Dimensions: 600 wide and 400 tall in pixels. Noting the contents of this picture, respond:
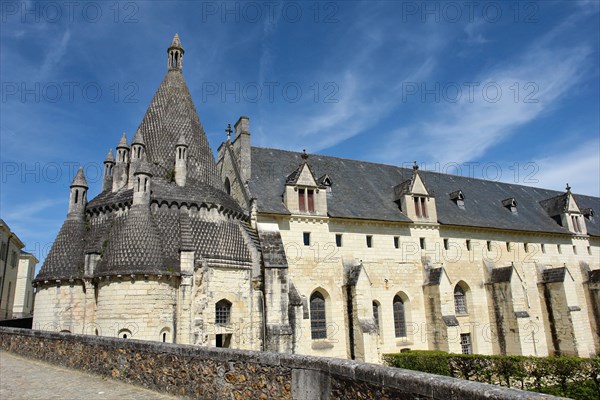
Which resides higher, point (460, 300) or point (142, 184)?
point (142, 184)

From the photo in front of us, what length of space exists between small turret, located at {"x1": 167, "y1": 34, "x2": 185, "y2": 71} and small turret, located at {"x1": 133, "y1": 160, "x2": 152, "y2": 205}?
8.90 metres

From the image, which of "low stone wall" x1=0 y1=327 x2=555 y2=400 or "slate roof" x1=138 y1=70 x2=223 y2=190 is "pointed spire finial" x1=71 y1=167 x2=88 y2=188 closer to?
"slate roof" x1=138 y1=70 x2=223 y2=190

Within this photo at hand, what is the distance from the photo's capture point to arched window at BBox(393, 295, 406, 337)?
25719mm

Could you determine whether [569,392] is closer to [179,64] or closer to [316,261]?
[316,261]

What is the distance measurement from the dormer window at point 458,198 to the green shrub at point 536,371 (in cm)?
1551

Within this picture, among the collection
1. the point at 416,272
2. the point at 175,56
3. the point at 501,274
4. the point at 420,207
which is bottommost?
the point at 501,274

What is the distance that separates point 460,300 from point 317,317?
37.3 ft

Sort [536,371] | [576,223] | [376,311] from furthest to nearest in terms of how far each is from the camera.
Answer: [576,223] → [376,311] → [536,371]

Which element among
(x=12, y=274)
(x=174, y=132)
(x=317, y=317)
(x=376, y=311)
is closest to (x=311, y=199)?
(x=317, y=317)

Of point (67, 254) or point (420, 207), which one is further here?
point (420, 207)

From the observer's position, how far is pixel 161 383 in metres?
8.91

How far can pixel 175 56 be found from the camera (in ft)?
85.4

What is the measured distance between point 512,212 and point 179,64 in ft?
92.6

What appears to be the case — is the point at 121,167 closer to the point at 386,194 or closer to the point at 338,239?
the point at 338,239
